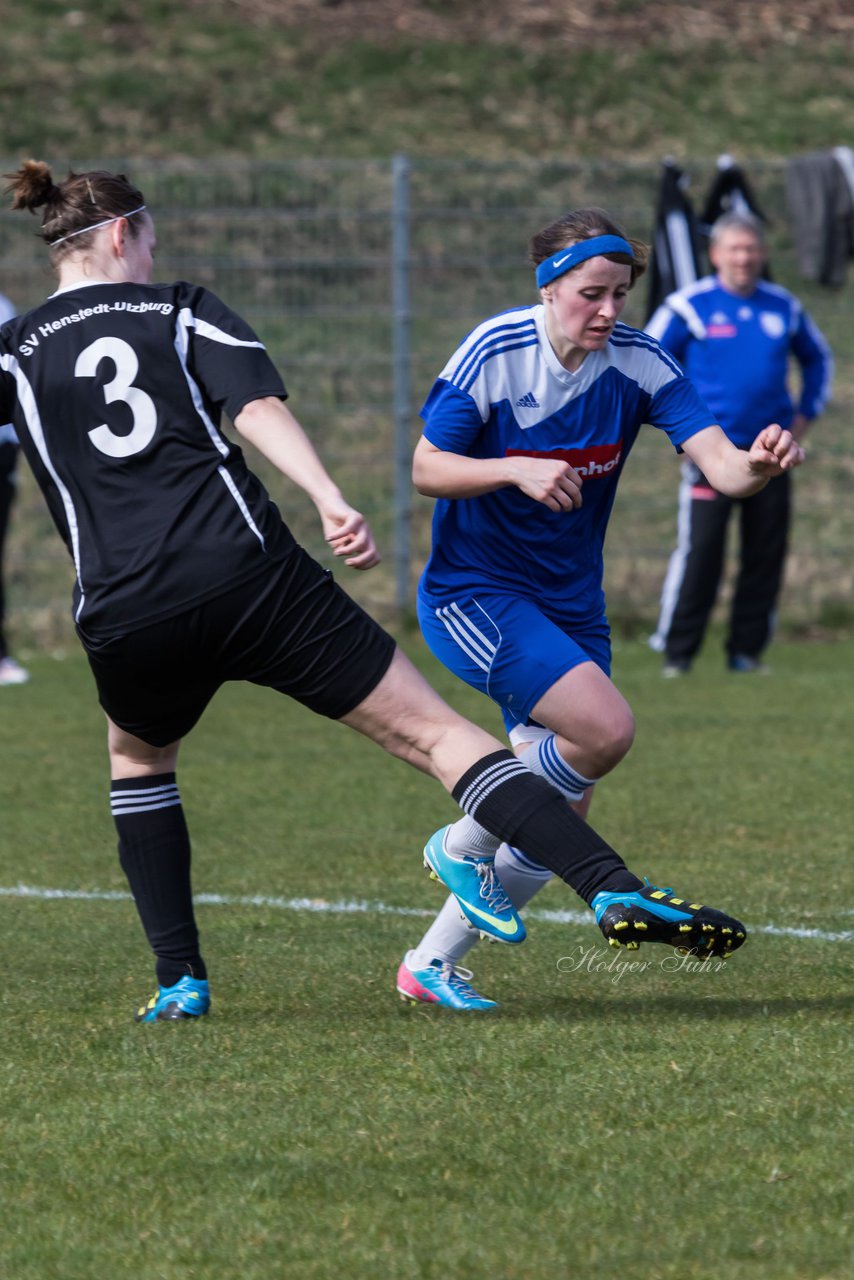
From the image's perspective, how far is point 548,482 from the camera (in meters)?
4.34

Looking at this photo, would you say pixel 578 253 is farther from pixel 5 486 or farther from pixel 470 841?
pixel 5 486

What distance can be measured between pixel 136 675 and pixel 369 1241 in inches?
60.9

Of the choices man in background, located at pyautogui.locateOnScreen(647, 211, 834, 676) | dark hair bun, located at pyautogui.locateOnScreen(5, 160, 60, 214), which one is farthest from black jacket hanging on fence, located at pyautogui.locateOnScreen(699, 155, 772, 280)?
dark hair bun, located at pyautogui.locateOnScreen(5, 160, 60, 214)

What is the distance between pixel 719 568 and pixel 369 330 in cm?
334

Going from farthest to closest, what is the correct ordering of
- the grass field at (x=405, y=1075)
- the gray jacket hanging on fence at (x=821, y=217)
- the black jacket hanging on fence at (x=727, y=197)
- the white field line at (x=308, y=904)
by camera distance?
A: the gray jacket hanging on fence at (x=821, y=217)
the black jacket hanging on fence at (x=727, y=197)
the white field line at (x=308, y=904)
the grass field at (x=405, y=1075)

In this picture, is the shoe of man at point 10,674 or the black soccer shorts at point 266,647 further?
the shoe of man at point 10,674

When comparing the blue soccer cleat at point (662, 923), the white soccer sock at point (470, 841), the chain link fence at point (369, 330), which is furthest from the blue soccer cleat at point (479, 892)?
the chain link fence at point (369, 330)

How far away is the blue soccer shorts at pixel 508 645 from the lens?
4672mm

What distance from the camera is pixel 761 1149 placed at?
348cm

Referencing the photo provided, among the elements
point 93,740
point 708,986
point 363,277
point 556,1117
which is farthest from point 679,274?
point 556,1117

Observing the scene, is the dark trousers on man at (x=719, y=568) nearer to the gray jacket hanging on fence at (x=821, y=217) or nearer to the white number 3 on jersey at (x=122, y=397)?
the gray jacket hanging on fence at (x=821, y=217)

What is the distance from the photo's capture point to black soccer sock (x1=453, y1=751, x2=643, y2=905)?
13.7ft

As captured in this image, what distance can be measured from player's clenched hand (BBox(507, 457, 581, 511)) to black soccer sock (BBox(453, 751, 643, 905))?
570 millimetres
